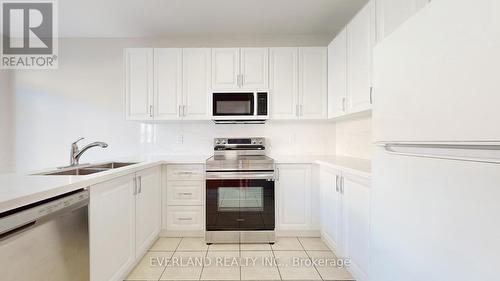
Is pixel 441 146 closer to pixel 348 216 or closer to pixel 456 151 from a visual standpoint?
pixel 456 151

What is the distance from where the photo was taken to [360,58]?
5.94ft

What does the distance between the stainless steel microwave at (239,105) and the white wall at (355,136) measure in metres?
0.98

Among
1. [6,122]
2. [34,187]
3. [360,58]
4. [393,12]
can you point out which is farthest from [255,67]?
[6,122]

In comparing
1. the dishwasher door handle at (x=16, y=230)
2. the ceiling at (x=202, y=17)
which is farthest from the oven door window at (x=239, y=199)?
the ceiling at (x=202, y=17)

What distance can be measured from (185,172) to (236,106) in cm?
94

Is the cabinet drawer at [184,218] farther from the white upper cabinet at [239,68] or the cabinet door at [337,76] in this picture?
the cabinet door at [337,76]

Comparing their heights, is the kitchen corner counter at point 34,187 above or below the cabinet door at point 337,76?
below

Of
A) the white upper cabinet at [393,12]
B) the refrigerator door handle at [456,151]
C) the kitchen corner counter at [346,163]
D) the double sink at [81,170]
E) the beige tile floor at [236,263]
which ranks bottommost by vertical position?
the beige tile floor at [236,263]

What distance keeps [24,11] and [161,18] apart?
149cm

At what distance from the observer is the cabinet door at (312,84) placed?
105 inches

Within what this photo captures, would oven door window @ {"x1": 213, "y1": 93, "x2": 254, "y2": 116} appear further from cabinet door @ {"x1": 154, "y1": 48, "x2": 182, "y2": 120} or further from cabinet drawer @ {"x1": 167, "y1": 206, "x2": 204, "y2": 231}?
cabinet drawer @ {"x1": 167, "y1": 206, "x2": 204, "y2": 231}

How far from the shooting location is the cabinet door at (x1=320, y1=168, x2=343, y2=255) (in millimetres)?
1908

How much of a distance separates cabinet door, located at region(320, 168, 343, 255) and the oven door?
522mm

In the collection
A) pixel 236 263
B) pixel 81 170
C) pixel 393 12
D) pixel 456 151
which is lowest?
pixel 236 263
